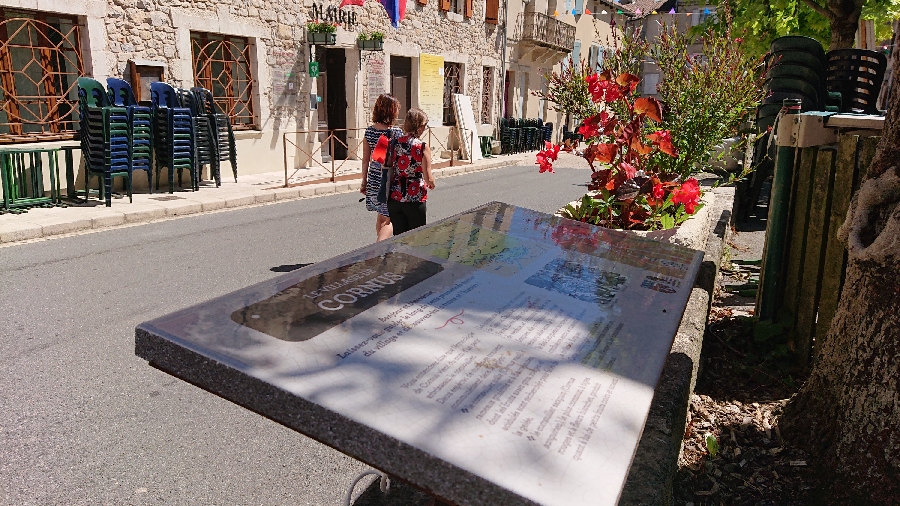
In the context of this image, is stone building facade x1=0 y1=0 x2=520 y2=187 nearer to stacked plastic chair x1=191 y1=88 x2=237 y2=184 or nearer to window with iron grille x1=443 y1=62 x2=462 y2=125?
window with iron grille x1=443 y1=62 x2=462 y2=125

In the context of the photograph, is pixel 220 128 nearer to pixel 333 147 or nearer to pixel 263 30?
pixel 333 147

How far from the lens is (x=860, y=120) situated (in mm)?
2900

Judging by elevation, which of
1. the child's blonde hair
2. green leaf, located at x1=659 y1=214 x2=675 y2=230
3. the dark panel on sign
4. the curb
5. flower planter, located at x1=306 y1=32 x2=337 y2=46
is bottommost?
the curb

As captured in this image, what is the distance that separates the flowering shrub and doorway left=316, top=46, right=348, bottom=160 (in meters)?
12.7

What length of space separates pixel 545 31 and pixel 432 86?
8.55 meters

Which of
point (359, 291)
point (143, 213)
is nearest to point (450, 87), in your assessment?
point (143, 213)

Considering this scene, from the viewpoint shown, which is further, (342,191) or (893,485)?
(342,191)

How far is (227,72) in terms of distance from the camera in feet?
42.3

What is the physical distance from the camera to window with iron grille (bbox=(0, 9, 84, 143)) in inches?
363

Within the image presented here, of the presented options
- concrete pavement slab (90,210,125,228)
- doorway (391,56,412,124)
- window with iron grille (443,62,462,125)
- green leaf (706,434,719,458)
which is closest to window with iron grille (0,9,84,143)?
concrete pavement slab (90,210,125,228)

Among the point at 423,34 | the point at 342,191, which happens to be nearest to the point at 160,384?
the point at 342,191

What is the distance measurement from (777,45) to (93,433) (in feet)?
22.7

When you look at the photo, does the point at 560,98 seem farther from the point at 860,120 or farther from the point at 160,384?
the point at 160,384

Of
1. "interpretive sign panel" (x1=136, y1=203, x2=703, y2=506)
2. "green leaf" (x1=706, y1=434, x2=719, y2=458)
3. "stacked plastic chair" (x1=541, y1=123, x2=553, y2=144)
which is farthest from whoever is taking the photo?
"stacked plastic chair" (x1=541, y1=123, x2=553, y2=144)
